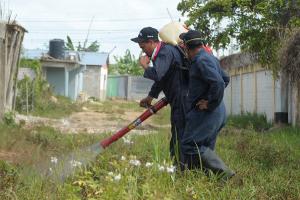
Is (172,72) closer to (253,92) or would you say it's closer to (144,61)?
(144,61)

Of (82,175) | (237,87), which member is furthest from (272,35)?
(82,175)

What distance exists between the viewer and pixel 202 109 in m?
4.95

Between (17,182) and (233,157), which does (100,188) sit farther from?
(233,157)

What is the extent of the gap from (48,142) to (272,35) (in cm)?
699

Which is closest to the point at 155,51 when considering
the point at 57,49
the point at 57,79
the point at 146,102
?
the point at 146,102

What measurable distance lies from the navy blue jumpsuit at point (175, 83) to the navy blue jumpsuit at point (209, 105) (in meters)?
0.21

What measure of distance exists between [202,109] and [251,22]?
9.39 metres

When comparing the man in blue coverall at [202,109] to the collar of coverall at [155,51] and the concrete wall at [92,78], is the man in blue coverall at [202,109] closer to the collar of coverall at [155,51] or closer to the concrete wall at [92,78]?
the collar of coverall at [155,51]

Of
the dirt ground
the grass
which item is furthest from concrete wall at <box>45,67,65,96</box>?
the grass

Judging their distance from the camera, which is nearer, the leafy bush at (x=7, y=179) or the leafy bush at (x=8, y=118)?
the leafy bush at (x=7, y=179)

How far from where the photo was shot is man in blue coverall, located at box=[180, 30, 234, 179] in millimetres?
4844

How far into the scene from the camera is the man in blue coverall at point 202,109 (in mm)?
4844

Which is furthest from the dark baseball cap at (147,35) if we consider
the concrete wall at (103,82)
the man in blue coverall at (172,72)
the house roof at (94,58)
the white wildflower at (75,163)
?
the concrete wall at (103,82)

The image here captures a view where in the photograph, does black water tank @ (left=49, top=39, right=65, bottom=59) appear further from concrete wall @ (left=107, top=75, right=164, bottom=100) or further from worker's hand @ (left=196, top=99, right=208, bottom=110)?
worker's hand @ (left=196, top=99, right=208, bottom=110)
